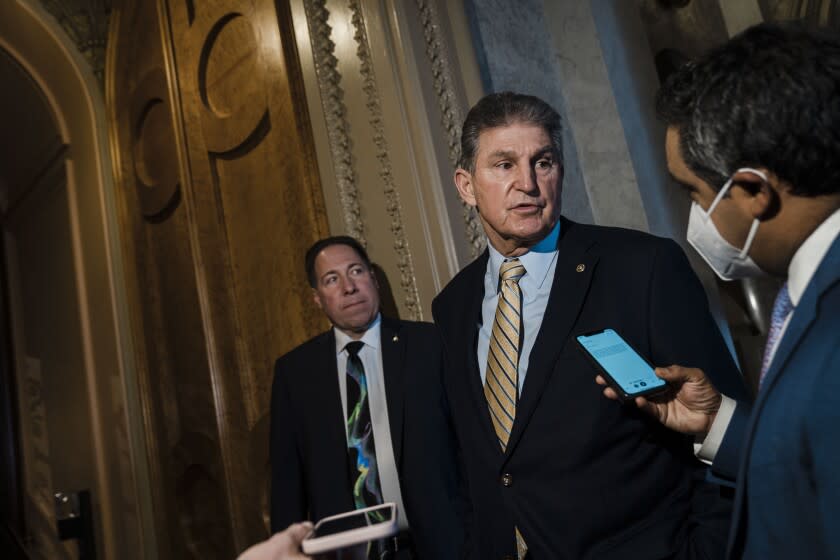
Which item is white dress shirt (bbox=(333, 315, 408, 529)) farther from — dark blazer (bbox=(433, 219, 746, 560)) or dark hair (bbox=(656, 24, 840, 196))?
dark hair (bbox=(656, 24, 840, 196))

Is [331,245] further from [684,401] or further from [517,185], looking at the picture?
[684,401]

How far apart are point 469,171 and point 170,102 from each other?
3.14 metres

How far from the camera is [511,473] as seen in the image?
1698mm

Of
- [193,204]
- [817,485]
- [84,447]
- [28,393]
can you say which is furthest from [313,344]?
[28,393]

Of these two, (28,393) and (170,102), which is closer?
(170,102)

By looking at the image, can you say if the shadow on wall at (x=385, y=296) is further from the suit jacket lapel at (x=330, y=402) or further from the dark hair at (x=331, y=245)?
the suit jacket lapel at (x=330, y=402)

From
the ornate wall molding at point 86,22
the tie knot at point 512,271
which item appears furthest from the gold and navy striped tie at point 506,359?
the ornate wall molding at point 86,22

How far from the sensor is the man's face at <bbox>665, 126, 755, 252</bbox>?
3.92 ft

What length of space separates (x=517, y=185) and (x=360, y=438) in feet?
3.92

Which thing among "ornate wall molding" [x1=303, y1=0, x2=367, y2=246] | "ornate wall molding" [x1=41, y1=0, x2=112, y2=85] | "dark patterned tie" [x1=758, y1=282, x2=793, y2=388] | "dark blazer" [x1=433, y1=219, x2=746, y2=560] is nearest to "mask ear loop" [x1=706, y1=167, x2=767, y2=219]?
"dark patterned tie" [x1=758, y1=282, x2=793, y2=388]

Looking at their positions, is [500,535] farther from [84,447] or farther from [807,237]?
[84,447]

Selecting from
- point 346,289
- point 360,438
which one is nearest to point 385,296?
point 346,289

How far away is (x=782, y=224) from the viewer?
1.15 meters

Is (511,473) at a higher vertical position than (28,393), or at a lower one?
lower
